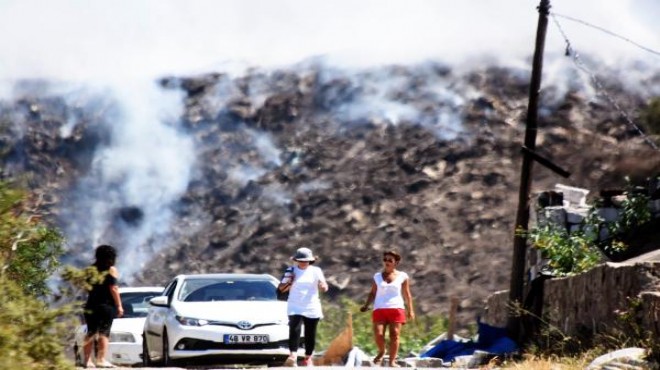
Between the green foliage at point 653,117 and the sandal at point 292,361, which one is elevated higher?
the green foliage at point 653,117

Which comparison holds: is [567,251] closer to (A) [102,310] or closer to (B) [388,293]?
(B) [388,293]

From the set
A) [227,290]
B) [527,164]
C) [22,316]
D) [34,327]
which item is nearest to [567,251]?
[527,164]

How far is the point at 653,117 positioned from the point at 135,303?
1067 inches

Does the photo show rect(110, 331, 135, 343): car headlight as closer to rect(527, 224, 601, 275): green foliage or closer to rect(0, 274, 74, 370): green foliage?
rect(527, 224, 601, 275): green foliage

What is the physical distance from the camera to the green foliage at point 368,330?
3470 centimetres

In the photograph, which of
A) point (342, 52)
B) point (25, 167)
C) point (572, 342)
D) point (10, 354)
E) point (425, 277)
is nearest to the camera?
point (10, 354)

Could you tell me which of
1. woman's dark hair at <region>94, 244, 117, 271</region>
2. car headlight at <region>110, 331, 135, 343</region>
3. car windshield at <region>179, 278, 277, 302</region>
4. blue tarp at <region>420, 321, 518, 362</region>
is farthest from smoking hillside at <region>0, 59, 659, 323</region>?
woman's dark hair at <region>94, 244, 117, 271</region>

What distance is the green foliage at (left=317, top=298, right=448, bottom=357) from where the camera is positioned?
3470cm

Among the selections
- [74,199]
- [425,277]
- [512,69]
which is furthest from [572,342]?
[512,69]

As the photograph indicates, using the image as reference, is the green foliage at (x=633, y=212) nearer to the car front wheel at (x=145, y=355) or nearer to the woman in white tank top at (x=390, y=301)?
the woman in white tank top at (x=390, y=301)

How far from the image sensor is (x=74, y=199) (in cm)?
5812

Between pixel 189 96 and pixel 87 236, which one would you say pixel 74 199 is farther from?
pixel 189 96

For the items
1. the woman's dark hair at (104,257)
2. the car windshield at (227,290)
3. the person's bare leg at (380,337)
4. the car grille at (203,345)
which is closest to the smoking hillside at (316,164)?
the car windshield at (227,290)

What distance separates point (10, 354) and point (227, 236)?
47.1 m
